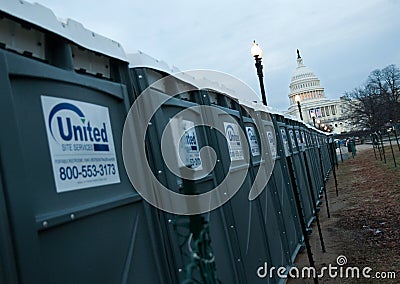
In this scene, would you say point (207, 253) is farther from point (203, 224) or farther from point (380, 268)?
point (380, 268)

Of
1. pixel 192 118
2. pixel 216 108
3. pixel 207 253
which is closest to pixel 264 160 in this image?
pixel 216 108

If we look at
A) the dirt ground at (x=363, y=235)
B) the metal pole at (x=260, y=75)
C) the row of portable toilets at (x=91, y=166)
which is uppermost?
the metal pole at (x=260, y=75)

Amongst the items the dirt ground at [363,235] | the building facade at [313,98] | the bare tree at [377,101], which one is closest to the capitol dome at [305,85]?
the building facade at [313,98]

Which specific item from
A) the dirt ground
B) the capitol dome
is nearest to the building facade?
the capitol dome

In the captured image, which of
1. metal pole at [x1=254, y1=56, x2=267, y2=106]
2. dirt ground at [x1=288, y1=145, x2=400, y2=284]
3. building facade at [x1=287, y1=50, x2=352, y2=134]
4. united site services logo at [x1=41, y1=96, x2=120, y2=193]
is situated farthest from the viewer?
building facade at [x1=287, y1=50, x2=352, y2=134]

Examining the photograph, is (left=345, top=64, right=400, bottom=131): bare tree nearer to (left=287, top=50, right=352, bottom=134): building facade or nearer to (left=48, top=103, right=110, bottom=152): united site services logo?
(left=287, top=50, right=352, bottom=134): building facade

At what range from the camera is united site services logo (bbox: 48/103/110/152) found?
2254mm

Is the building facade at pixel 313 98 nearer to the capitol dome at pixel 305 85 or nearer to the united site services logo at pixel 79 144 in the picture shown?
the capitol dome at pixel 305 85

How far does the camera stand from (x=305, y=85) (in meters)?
103

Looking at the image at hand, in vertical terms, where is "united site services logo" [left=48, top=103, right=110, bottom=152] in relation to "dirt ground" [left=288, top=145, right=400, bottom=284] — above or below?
above

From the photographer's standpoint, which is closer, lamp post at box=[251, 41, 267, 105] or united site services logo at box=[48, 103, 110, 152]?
united site services logo at box=[48, 103, 110, 152]

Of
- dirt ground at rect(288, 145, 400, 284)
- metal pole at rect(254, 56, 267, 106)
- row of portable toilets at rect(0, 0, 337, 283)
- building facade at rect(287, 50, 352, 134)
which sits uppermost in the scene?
building facade at rect(287, 50, 352, 134)

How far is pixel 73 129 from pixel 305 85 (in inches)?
4125

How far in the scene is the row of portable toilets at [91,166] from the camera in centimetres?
191
